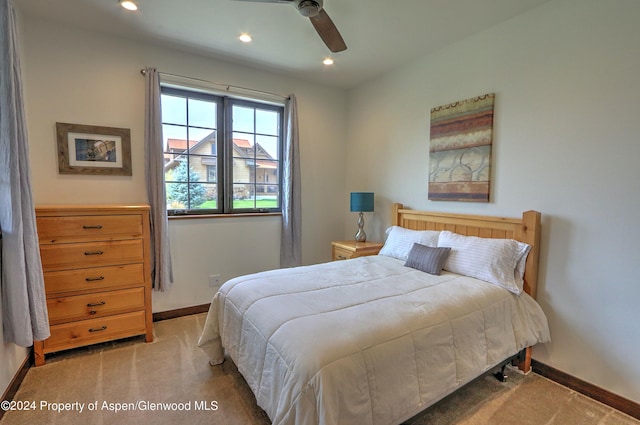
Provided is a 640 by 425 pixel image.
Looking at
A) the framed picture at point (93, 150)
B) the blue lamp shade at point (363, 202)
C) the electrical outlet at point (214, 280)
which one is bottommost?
the electrical outlet at point (214, 280)

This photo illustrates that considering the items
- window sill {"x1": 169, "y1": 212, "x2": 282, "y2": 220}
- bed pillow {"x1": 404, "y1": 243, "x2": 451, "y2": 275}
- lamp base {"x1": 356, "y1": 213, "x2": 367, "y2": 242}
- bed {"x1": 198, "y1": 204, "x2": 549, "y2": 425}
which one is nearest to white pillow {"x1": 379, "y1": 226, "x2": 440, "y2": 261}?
bed {"x1": 198, "y1": 204, "x2": 549, "y2": 425}

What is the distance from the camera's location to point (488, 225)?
251cm

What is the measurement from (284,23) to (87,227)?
2.22 metres

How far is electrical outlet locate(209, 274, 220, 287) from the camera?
3297 millimetres

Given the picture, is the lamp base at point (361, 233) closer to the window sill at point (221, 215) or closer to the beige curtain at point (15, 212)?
the window sill at point (221, 215)

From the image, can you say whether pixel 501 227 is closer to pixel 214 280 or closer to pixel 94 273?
pixel 214 280

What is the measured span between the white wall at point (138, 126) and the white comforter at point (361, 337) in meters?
1.21

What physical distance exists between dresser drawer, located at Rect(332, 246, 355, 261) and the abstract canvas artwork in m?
1.05

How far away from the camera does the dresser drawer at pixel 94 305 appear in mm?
2242

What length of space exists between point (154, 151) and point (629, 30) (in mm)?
3573

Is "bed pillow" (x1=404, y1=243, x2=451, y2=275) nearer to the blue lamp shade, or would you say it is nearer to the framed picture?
the blue lamp shade

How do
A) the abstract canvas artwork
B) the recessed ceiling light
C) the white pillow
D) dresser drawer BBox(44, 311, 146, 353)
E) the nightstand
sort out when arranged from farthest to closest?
the nightstand → the white pillow → the abstract canvas artwork → dresser drawer BBox(44, 311, 146, 353) → the recessed ceiling light

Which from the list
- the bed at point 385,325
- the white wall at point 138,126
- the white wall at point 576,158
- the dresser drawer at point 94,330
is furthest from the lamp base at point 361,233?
the dresser drawer at point 94,330

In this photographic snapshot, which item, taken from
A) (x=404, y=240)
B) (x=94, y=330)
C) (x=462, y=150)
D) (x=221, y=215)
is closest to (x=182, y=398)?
(x=94, y=330)
